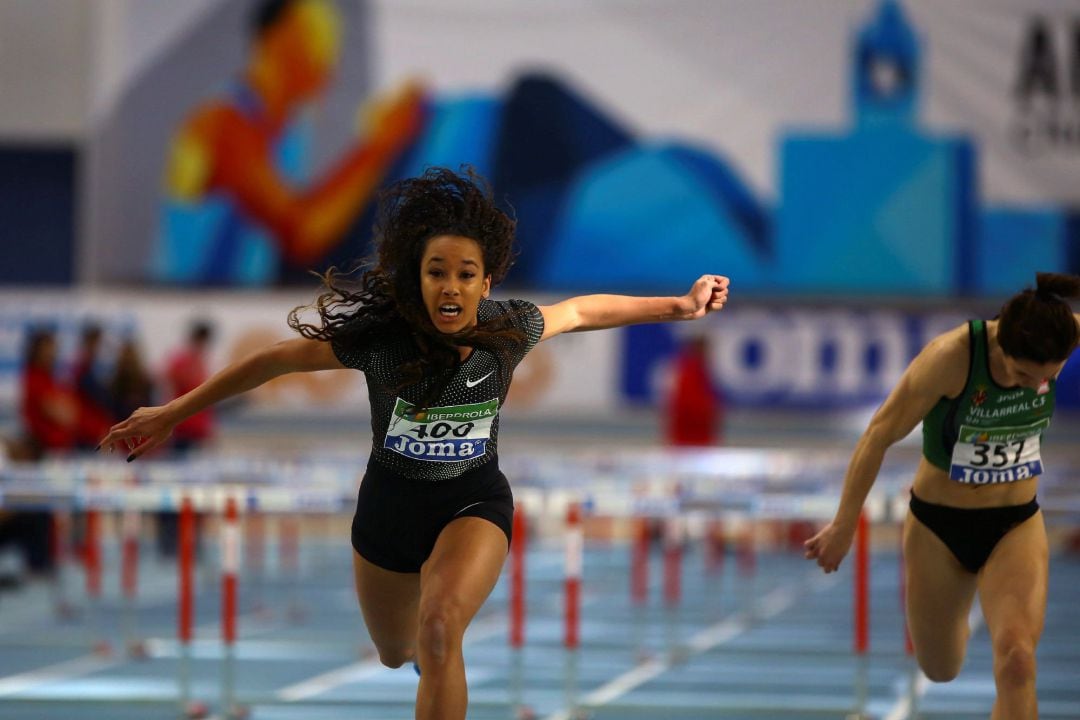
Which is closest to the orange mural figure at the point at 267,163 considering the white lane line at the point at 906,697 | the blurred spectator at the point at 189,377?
the blurred spectator at the point at 189,377

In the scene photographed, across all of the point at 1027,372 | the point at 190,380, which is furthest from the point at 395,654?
the point at 190,380

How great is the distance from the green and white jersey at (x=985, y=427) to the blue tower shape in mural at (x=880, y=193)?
1280 cm

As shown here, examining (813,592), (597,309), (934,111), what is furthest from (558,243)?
(597,309)

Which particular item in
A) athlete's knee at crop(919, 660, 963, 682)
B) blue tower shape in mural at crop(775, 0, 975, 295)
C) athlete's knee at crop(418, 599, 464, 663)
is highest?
blue tower shape in mural at crop(775, 0, 975, 295)

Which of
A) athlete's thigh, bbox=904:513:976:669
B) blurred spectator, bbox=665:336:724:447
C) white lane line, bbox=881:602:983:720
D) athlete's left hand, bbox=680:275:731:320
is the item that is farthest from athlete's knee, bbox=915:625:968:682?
blurred spectator, bbox=665:336:724:447

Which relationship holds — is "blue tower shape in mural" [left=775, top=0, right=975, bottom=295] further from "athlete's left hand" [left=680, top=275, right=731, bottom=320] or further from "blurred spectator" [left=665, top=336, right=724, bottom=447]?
"athlete's left hand" [left=680, top=275, right=731, bottom=320]

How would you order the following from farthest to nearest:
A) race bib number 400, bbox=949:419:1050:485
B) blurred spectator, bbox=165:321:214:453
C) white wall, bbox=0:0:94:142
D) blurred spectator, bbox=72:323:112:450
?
white wall, bbox=0:0:94:142 → blurred spectator, bbox=165:321:214:453 → blurred spectator, bbox=72:323:112:450 → race bib number 400, bbox=949:419:1050:485

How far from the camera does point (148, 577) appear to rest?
1450 centimetres

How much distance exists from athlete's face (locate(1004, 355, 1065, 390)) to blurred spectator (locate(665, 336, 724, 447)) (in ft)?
31.8

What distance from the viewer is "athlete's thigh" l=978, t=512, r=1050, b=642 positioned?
4.95 metres

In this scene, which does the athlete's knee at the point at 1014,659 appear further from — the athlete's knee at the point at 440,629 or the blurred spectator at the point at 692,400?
the blurred spectator at the point at 692,400

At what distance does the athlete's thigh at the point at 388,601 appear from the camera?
16.5ft

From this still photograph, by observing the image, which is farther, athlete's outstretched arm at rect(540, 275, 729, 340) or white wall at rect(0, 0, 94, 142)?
white wall at rect(0, 0, 94, 142)

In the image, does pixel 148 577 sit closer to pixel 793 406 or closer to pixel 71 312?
pixel 71 312
